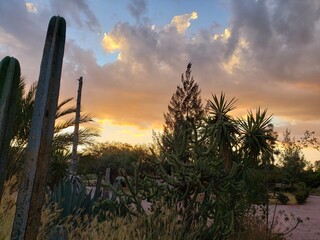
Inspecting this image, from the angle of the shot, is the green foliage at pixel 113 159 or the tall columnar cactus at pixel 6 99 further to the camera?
the green foliage at pixel 113 159

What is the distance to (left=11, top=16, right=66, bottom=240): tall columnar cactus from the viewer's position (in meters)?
2.99

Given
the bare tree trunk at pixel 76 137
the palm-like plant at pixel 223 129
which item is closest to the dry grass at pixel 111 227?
the palm-like plant at pixel 223 129

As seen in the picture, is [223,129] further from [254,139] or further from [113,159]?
[113,159]

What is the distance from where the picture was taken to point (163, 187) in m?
7.00

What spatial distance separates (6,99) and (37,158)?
1.74 ft

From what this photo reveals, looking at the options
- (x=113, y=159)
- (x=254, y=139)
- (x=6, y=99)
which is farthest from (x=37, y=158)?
(x=113, y=159)

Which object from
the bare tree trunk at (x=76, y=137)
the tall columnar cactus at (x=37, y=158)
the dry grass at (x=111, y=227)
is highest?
the bare tree trunk at (x=76, y=137)

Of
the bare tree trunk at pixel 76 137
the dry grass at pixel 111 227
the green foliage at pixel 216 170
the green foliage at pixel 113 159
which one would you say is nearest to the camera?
the dry grass at pixel 111 227

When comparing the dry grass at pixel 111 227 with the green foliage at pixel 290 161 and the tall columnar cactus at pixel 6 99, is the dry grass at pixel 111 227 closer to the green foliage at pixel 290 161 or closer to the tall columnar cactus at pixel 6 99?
the tall columnar cactus at pixel 6 99

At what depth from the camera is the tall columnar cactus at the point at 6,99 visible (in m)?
3.11

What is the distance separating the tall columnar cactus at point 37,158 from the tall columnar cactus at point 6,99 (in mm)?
212

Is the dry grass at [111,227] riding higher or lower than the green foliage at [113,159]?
lower

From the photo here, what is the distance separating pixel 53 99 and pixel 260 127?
353 inches

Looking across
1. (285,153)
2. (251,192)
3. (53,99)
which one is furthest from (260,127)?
(285,153)
